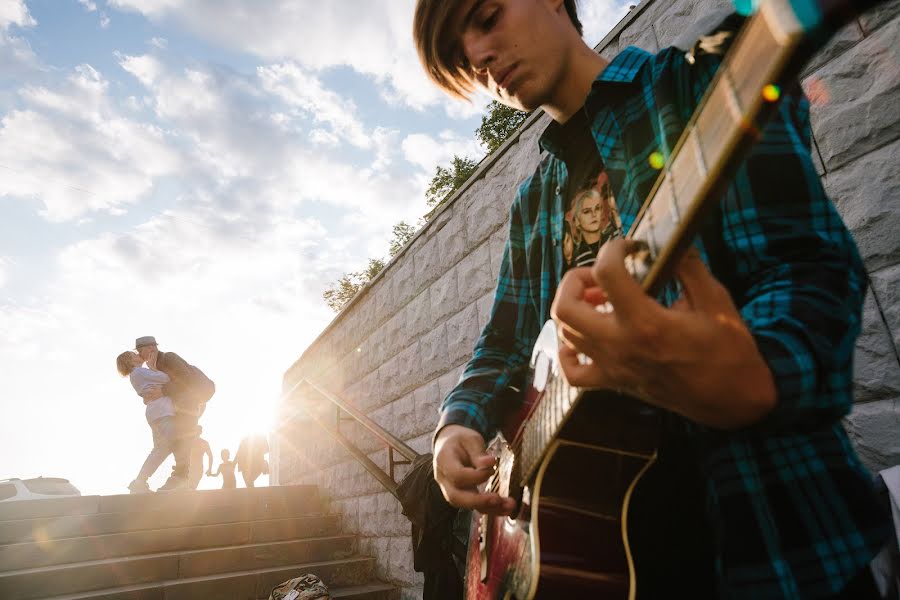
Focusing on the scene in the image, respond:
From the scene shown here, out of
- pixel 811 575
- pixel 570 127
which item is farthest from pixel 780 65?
pixel 570 127

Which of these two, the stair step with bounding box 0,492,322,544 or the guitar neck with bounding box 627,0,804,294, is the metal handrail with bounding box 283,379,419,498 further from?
the guitar neck with bounding box 627,0,804,294

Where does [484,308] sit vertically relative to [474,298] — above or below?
below

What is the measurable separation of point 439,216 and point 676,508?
3.60 metres

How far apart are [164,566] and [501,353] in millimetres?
4644

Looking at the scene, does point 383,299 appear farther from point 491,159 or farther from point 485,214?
point 491,159

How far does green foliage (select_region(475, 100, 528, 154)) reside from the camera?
17.5m

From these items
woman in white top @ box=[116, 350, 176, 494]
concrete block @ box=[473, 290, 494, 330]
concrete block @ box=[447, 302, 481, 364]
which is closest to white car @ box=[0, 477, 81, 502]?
woman in white top @ box=[116, 350, 176, 494]

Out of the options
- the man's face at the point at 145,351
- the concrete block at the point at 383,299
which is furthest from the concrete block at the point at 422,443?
the man's face at the point at 145,351

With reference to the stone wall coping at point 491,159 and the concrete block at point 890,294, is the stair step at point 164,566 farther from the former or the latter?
the concrete block at point 890,294

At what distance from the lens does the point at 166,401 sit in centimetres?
667

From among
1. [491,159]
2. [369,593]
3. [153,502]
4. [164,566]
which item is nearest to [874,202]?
[491,159]

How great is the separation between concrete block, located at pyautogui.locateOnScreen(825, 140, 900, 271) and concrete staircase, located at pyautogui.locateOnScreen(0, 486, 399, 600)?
4.40 metres

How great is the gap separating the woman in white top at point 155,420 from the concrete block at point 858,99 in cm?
728

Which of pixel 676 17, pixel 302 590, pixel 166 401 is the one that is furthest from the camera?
pixel 166 401
